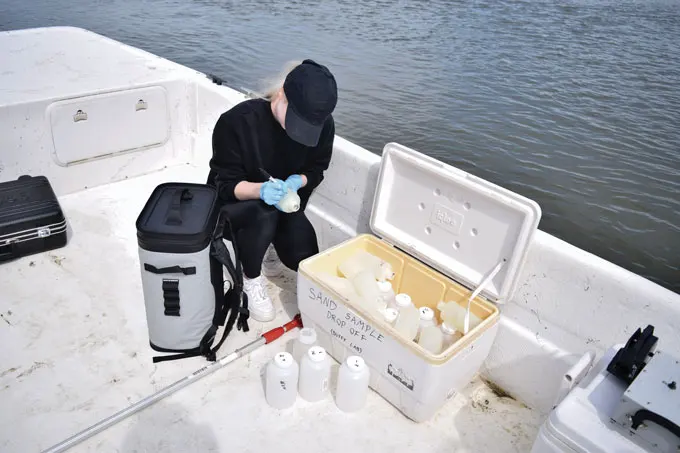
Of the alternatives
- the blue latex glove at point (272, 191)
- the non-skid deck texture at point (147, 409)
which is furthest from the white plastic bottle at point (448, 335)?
the blue latex glove at point (272, 191)

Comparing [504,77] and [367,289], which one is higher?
[367,289]

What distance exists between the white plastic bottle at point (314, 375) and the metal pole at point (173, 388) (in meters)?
0.33

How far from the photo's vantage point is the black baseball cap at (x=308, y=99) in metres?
2.06

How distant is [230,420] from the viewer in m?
2.03

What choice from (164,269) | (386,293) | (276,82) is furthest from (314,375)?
(276,82)

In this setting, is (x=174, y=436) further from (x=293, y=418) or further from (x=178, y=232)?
(x=178, y=232)

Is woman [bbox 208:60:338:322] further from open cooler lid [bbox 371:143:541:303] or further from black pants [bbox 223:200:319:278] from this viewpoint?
open cooler lid [bbox 371:143:541:303]

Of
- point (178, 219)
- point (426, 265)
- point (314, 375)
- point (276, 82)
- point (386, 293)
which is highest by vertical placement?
point (276, 82)

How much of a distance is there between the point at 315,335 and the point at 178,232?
0.72 m

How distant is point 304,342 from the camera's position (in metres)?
2.15

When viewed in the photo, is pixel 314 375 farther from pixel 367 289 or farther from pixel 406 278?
pixel 406 278

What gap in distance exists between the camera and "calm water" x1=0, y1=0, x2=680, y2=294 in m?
6.40

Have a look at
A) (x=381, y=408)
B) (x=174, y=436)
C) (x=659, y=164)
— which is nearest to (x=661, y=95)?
(x=659, y=164)

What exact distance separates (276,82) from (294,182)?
47cm
